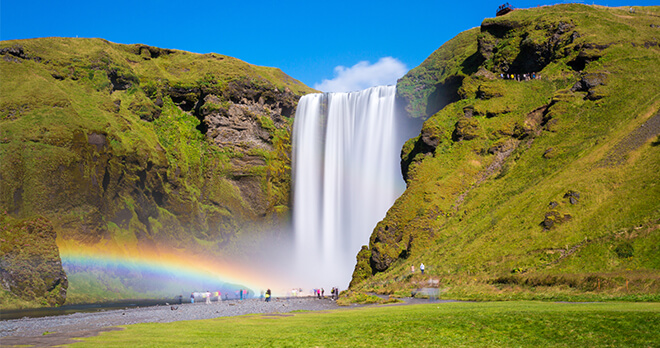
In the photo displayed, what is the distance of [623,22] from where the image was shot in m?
80.6

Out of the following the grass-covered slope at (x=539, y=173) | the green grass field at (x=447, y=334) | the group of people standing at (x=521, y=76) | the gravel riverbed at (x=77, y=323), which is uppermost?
the group of people standing at (x=521, y=76)

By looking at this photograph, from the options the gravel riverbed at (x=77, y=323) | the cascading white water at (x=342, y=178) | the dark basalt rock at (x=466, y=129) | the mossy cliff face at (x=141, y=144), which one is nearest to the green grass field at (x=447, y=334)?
the gravel riverbed at (x=77, y=323)

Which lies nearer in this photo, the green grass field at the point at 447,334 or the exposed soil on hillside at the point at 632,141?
the green grass field at the point at 447,334

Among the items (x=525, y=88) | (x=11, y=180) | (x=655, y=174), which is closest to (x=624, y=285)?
(x=655, y=174)

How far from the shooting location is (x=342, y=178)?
3875 inches

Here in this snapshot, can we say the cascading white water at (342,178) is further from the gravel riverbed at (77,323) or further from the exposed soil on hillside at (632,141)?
the gravel riverbed at (77,323)

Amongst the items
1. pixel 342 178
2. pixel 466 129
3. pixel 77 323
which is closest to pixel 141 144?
pixel 342 178

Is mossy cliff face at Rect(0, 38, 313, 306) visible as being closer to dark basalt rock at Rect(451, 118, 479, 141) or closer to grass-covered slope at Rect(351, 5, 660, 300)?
grass-covered slope at Rect(351, 5, 660, 300)

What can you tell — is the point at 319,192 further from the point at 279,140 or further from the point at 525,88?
the point at 525,88

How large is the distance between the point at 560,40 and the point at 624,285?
2295 inches

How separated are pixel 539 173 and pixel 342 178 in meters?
51.1

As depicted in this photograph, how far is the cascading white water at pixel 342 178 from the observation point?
91.0m

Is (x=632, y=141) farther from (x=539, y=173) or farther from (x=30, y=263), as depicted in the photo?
(x=30, y=263)

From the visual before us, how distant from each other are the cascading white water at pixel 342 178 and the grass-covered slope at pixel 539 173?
33.8ft
